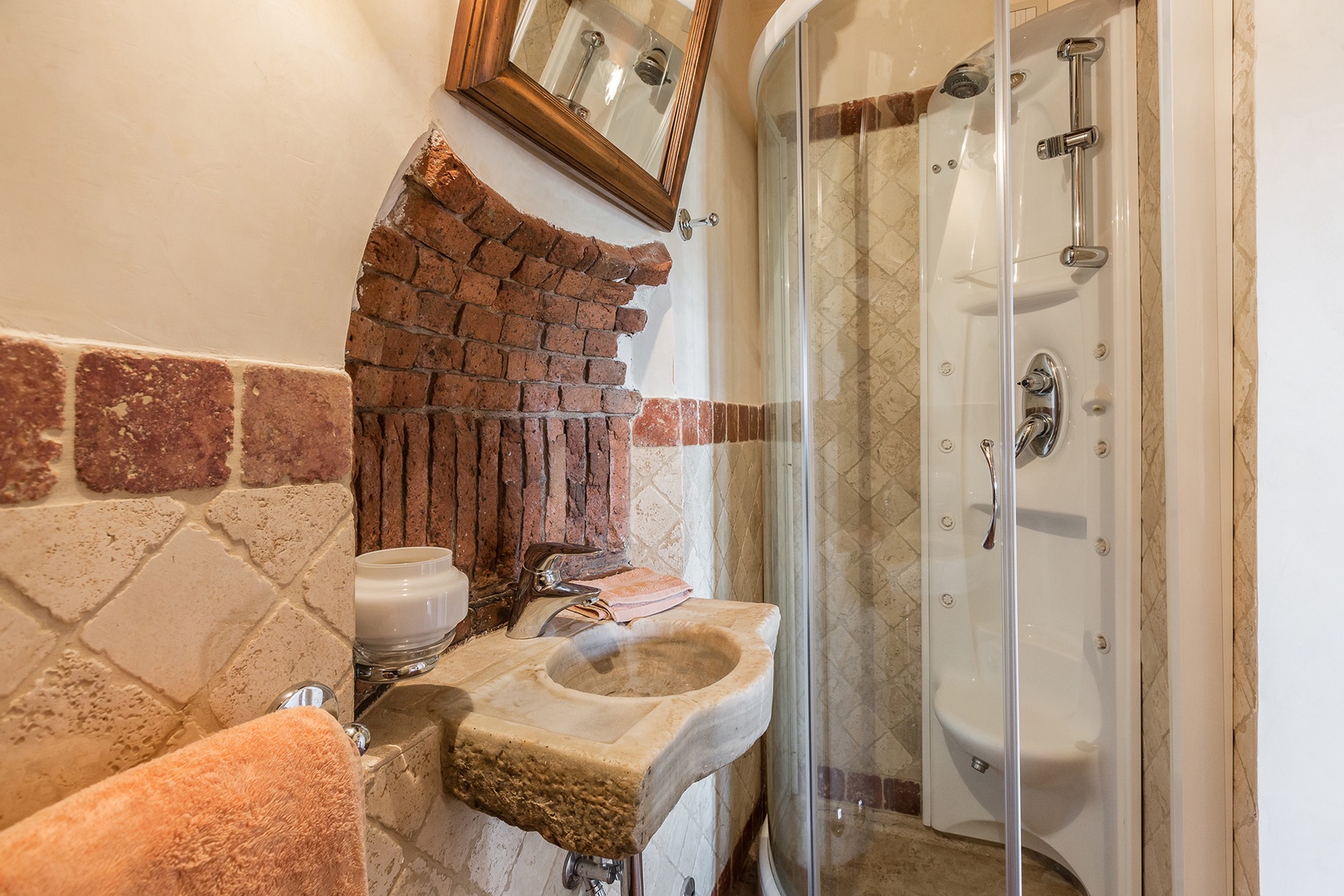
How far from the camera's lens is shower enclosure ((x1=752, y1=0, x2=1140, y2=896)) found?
1.22 metres

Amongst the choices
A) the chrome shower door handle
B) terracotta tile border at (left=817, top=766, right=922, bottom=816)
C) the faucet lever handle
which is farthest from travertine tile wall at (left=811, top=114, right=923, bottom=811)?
the faucet lever handle

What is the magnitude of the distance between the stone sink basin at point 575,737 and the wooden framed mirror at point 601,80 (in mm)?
693

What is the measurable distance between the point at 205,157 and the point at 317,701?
1.41ft

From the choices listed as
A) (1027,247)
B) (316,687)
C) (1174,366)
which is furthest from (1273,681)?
(316,687)

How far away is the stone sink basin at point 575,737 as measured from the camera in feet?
1.77

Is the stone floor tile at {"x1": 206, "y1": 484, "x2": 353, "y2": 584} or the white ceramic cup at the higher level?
the stone floor tile at {"x1": 206, "y1": 484, "x2": 353, "y2": 584}

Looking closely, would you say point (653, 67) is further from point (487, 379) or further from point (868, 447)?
point (868, 447)

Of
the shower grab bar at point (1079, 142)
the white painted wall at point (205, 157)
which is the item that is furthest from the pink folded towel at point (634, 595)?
the shower grab bar at point (1079, 142)

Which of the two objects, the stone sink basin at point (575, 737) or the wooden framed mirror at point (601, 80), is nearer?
the stone sink basin at point (575, 737)

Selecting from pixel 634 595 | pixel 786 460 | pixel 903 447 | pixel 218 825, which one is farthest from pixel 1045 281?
pixel 218 825

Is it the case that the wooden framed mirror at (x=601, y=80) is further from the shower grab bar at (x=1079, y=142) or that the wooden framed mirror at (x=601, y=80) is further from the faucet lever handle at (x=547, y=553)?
the shower grab bar at (x=1079, y=142)

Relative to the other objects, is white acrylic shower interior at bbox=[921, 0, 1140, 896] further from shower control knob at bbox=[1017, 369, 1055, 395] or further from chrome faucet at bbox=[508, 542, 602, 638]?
chrome faucet at bbox=[508, 542, 602, 638]

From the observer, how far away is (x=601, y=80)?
3.35 ft

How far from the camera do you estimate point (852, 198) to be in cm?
140
